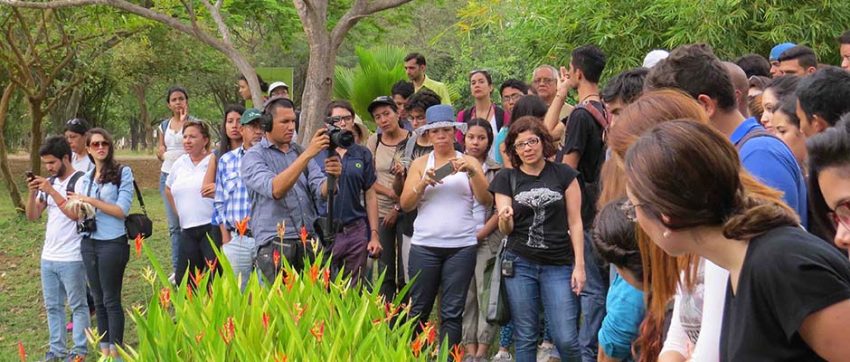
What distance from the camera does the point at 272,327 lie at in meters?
3.60

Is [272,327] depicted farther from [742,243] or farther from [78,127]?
[78,127]

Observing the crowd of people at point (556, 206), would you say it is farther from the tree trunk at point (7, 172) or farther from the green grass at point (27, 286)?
the tree trunk at point (7, 172)

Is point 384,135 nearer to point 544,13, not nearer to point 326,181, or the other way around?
point 326,181

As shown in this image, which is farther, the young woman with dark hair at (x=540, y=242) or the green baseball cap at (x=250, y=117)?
the green baseball cap at (x=250, y=117)

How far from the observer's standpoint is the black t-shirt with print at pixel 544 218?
18.1 feet

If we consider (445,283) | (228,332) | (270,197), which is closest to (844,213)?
(228,332)

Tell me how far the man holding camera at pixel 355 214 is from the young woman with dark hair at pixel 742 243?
431 centimetres

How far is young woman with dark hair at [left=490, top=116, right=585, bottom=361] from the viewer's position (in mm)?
5480

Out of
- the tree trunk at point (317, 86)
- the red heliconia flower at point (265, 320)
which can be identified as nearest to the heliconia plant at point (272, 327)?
the red heliconia flower at point (265, 320)

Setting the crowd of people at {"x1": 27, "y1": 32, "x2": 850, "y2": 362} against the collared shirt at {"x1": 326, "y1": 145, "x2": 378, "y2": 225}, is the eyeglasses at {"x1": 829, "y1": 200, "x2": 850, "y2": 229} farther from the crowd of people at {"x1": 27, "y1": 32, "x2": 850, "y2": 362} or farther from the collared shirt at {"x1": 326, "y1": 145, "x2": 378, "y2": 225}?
the collared shirt at {"x1": 326, "y1": 145, "x2": 378, "y2": 225}

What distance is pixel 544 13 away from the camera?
10.3 metres

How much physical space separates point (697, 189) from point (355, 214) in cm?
453

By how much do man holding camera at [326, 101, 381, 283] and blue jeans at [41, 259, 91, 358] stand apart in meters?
1.87

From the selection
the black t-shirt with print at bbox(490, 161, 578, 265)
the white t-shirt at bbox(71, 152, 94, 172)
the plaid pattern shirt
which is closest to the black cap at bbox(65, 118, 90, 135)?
the white t-shirt at bbox(71, 152, 94, 172)
